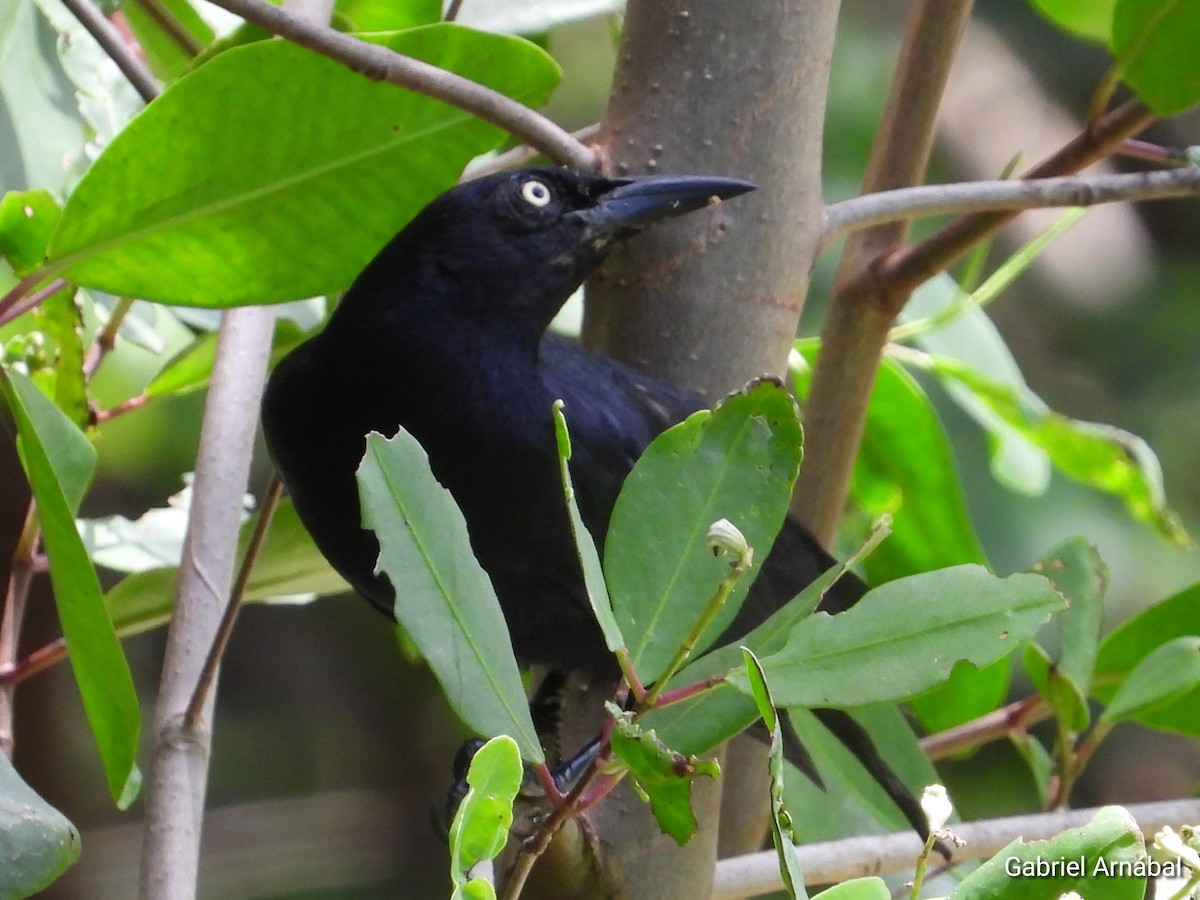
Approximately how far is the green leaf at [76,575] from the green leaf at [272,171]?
4.6 inches

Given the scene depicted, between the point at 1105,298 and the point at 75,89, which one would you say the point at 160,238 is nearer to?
the point at 75,89

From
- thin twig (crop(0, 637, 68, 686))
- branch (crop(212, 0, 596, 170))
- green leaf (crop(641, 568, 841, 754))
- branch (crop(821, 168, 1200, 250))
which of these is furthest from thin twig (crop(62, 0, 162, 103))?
green leaf (crop(641, 568, 841, 754))

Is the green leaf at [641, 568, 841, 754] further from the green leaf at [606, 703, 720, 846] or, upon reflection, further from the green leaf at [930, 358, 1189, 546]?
the green leaf at [930, 358, 1189, 546]

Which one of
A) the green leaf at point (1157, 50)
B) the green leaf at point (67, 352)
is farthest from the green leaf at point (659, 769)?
the green leaf at point (1157, 50)

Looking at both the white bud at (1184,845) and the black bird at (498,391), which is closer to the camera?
the white bud at (1184,845)

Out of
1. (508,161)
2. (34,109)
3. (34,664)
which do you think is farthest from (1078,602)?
(34,109)

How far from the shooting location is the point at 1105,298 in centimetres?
423

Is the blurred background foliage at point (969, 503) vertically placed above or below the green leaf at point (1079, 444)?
below

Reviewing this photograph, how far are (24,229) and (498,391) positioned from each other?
0.39 meters

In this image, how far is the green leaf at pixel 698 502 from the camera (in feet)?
2.04

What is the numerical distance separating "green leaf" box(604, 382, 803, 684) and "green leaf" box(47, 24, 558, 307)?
44cm

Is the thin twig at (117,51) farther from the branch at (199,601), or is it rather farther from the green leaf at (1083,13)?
the green leaf at (1083,13)

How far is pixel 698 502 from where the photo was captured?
64 cm

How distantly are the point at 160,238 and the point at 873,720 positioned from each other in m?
0.74
